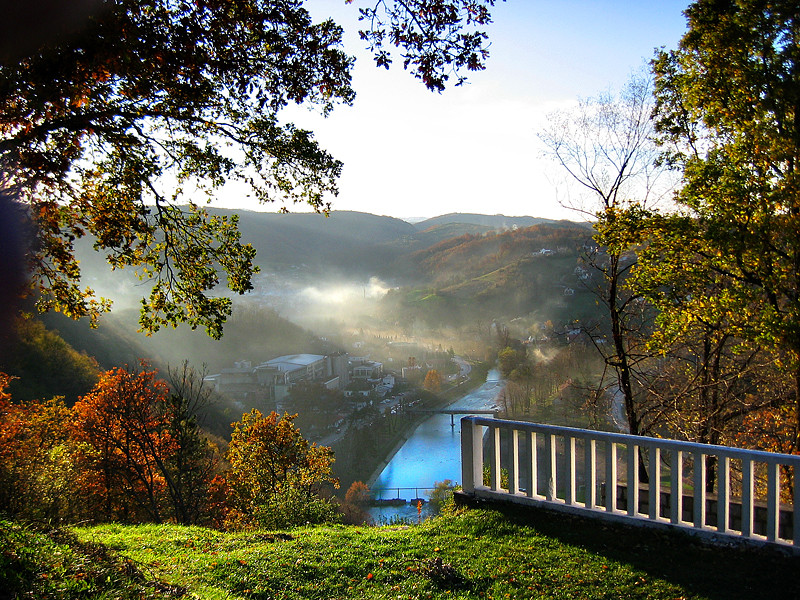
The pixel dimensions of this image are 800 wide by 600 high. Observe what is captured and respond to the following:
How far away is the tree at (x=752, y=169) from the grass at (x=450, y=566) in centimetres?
295

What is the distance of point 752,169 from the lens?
6855 millimetres

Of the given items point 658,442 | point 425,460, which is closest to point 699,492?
point 658,442

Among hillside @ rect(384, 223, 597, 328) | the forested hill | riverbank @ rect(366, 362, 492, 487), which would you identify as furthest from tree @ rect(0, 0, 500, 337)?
the forested hill

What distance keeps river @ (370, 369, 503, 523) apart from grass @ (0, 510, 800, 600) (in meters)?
29.9

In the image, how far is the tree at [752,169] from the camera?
6.21 m

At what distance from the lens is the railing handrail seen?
436 cm

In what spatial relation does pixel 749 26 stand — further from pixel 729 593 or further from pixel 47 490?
pixel 47 490

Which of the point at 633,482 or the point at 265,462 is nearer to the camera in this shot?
the point at 633,482

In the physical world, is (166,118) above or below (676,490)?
above

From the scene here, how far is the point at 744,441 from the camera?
11539 millimetres

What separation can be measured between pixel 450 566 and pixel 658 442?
221cm

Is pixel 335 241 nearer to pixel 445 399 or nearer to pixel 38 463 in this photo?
pixel 445 399

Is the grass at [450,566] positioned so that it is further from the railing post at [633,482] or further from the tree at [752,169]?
the tree at [752,169]

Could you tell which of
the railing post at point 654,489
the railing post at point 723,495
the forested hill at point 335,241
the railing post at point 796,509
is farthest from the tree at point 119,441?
the forested hill at point 335,241
